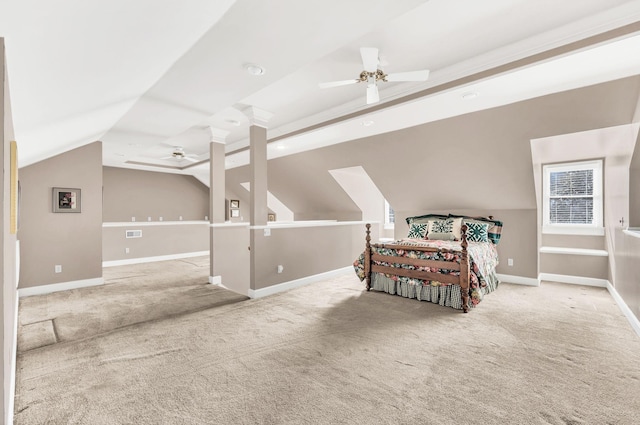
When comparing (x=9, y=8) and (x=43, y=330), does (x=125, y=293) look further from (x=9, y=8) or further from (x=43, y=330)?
(x=9, y=8)

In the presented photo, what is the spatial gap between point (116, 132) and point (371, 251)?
4184mm

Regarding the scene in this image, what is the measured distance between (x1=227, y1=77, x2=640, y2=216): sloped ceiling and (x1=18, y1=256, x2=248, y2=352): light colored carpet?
322cm

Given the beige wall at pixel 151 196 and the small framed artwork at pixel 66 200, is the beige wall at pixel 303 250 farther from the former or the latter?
the beige wall at pixel 151 196

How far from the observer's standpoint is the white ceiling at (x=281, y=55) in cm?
151

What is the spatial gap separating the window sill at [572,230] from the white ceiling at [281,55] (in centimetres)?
297

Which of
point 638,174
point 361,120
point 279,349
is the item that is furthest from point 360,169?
point 279,349

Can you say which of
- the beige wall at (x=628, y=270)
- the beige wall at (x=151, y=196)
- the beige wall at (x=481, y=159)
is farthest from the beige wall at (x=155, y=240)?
the beige wall at (x=628, y=270)

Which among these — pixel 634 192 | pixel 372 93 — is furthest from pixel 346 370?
pixel 634 192

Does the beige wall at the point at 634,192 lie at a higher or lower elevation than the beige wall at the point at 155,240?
higher

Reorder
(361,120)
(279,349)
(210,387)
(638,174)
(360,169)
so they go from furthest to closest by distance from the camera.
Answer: (360,169) < (361,120) < (638,174) < (279,349) < (210,387)

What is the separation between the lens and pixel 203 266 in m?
6.68

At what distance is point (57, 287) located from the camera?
15.1 ft

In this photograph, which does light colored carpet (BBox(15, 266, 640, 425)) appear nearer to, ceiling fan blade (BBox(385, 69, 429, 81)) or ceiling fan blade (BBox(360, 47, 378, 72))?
ceiling fan blade (BBox(385, 69, 429, 81))

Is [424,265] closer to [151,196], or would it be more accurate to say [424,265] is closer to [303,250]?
[303,250]
